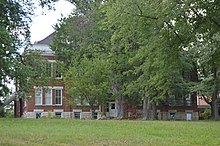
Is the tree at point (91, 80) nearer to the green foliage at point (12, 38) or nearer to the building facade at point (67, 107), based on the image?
the building facade at point (67, 107)

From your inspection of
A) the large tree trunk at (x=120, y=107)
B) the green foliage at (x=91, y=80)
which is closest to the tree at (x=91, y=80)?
the green foliage at (x=91, y=80)

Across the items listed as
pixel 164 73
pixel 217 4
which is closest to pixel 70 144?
pixel 164 73

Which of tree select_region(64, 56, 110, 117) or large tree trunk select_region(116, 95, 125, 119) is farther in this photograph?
large tree trunk select_region(116, 95, 125, 119)

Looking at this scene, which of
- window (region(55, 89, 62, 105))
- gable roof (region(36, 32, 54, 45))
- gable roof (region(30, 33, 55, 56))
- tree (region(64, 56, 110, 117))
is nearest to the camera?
tree (region(64, 56, 110, 117))

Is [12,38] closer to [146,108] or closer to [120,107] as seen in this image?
[146,108]

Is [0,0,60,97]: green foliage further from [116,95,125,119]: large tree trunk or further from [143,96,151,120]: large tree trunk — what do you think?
[116,95,125,119]: large tree trunk

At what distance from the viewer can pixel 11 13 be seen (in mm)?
12445

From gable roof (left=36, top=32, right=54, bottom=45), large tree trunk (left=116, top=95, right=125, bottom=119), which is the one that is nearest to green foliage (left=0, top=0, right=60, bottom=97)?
large tree trunk (left=116, top=95, right=125, bottom=119)

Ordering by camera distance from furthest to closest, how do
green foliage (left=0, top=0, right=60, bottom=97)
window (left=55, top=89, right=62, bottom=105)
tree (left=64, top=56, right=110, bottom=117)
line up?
window (left=55, top=89, right=62, bottom=105) < tree (left=64, top=56, right=110, bottom=117) < green foliage (left=0, top=0, right=60, bottom=97)

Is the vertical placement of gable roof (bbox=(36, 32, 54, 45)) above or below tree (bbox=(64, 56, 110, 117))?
above

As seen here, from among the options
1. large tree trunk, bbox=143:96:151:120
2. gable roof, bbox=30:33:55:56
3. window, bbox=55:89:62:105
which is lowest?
large tree trunk, bbox=143:96:151:120

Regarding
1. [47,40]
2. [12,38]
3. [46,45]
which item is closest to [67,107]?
[46,45]

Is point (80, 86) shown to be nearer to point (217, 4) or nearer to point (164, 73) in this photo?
point (164, 73)

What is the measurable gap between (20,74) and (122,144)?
3.88m
